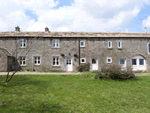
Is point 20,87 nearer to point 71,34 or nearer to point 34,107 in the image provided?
point 34,107

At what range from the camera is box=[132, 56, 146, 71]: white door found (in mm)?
19328

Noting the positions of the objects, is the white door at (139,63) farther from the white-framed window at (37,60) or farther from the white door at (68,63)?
the white-framed window at (37,60)

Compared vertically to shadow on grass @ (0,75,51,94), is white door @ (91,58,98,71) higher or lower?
higher

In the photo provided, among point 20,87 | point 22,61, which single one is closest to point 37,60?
point 22,61

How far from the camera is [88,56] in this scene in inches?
750

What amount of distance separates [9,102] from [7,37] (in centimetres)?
1698

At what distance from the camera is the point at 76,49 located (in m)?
19.1

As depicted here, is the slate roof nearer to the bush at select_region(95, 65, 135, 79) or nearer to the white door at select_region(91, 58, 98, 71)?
the white door at select_region(91, 58, 98, 71)

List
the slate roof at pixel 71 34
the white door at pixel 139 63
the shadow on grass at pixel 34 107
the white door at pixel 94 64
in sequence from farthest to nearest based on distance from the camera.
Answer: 1. the white door at pixel 139 63
2. the white door at pixel 94 64
3. the slate roof at pixel 71 34
4. the shadow on grass at pixel 34 107

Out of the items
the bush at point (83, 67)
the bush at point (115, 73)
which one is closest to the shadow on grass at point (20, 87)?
the bush at point (115, 73)

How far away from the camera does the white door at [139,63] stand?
19.3 m

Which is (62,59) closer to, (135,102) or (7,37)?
(7,37)

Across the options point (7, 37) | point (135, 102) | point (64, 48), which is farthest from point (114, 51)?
point (7, 37)

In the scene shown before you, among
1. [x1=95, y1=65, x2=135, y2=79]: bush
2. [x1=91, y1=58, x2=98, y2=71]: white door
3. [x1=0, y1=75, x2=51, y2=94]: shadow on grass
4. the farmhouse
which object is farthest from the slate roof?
[x1=0, y1=75, x2=51, y2=94]: shadow on grass
